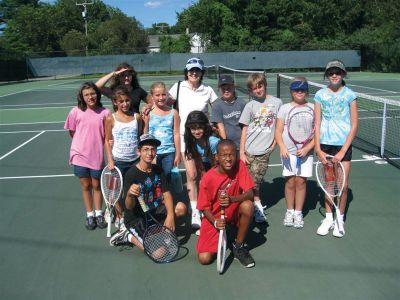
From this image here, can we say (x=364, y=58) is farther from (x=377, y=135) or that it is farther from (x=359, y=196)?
(x=359, y=196)

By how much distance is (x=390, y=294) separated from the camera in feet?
10.7

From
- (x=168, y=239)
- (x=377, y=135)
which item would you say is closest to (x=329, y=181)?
(x=168, y=239)

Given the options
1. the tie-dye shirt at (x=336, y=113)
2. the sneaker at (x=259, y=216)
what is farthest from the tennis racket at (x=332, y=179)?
the sneaker at (x=259, y=216)

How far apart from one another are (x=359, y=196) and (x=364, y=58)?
3388 centimetres

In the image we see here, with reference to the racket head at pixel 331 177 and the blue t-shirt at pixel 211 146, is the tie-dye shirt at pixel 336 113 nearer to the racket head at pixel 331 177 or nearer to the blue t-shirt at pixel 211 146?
the racket head at pixel 331 177

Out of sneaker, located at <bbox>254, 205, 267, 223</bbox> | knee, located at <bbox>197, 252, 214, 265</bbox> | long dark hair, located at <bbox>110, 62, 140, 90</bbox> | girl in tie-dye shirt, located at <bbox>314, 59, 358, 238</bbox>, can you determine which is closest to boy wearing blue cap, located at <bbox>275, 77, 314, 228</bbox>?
girl in tie-dye shirt, located at <bbox>314, 59, 358, 238</bbox>

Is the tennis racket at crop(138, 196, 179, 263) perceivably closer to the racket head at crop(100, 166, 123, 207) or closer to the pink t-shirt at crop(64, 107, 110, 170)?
the racket head at crop(100, 166, 123, 207)

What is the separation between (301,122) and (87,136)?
7.52ft

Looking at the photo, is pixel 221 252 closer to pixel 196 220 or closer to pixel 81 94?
pixel 196 220

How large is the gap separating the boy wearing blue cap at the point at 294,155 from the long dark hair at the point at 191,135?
2.44ft

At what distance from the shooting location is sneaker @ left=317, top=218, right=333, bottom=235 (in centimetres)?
441

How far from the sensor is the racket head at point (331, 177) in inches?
169

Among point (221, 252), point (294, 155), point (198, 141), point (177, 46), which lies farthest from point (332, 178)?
point (177, 46)

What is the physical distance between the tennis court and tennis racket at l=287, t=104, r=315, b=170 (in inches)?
40.5
